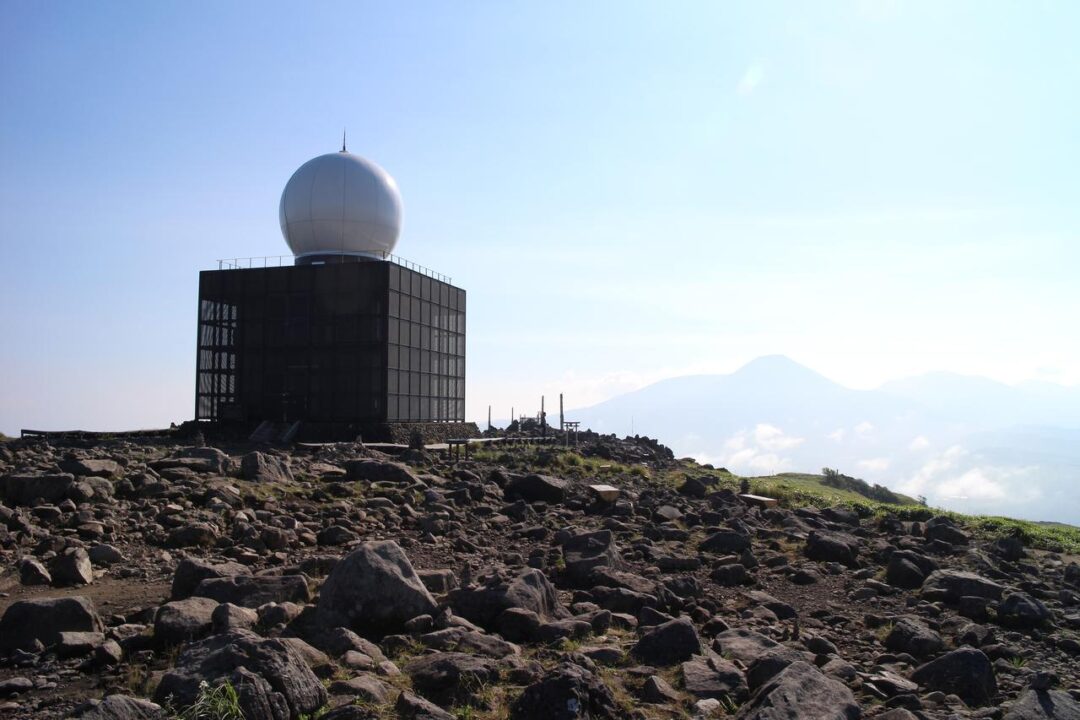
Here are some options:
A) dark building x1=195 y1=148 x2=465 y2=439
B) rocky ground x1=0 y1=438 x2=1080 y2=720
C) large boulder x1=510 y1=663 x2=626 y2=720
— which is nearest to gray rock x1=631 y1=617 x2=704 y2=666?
rocky ground x1=0 y1=438 x2=1080 y2=720

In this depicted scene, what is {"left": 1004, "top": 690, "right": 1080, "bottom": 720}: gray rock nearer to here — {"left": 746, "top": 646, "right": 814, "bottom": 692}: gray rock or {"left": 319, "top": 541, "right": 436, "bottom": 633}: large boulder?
{"left": 746, "top": 646, "right": 814, "bottom": 692}: gray rock

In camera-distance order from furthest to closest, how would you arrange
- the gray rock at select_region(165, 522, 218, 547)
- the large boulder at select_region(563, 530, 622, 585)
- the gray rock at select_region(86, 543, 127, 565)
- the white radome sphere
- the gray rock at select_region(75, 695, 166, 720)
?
the white radome sphere
the gray rock at select_region(165, 522, 218, 547)
the large boulder at select_region(563, 530, 622, 585)
the gray rock at select_region(86, 543, 127, 565)
the gray rock at select_region(75, 695, 166, 720)

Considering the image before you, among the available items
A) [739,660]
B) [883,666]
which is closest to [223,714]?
[739,660]

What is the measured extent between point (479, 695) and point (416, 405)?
33402 mm

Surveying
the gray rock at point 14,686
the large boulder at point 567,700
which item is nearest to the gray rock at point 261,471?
the gray rock at point 14,686

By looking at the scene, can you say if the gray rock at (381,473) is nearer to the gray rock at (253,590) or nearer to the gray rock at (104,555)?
the gray rock at (104,555)

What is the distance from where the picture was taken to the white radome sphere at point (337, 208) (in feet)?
128

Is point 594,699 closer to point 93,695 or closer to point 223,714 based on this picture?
point 223,714

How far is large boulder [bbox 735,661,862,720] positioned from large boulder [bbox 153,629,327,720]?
3000 millimetres

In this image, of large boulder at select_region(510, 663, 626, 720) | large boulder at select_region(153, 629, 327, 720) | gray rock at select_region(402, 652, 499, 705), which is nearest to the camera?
large boulder at select_region(153, 629, 327, 720)

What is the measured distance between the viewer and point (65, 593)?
340 inches

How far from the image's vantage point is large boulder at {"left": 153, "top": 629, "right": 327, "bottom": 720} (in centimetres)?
520

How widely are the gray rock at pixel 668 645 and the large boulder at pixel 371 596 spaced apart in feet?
6.41

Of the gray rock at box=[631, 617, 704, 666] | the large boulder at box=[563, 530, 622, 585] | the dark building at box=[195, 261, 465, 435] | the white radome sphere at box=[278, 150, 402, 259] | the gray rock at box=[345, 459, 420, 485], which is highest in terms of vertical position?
the white radome sphere at box=[278, 150, 402, 259]
